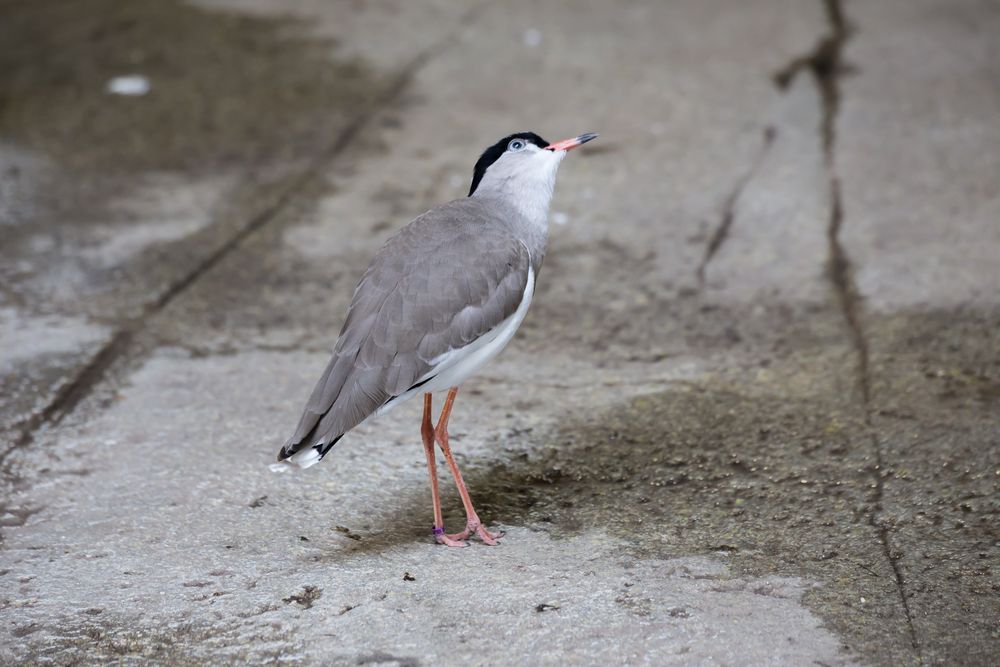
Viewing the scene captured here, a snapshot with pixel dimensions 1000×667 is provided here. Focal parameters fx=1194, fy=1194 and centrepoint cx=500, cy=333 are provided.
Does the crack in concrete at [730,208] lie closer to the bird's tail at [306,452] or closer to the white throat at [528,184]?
the white throat at [528,184]

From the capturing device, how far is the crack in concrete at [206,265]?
13.5 ft

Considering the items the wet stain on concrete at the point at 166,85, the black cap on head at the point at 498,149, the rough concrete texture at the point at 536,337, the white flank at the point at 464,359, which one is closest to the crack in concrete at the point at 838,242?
the rough concrete texture at the point at 536,337

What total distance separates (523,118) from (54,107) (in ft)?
8.66

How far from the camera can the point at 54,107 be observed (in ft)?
21.9

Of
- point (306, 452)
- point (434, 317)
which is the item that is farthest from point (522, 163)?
point (306, 452)

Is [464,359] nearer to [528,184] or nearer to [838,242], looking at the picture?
[528,184]

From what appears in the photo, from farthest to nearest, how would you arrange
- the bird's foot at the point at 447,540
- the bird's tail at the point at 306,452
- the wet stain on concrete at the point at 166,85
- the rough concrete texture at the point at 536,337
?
the wet stain on concrete at the point at 166,85, the bird's foot at the point at 447,540, the bird's tail at the point at 306,452, the rough concrete texture at the point at 536,337

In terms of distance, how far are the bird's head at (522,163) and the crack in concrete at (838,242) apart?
4.36 feet

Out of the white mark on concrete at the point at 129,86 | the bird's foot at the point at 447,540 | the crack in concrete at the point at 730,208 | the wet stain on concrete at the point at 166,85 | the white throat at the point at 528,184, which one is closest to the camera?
the bird's foot at the point at 447,540

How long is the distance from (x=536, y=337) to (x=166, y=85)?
10.9 ft

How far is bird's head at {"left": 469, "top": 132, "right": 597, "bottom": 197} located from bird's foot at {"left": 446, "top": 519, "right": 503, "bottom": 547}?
107 centimetres

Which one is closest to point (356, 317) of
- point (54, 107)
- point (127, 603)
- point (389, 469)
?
point (389, 469)

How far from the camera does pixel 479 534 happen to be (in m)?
3.42

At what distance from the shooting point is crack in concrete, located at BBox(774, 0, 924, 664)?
332 cm
